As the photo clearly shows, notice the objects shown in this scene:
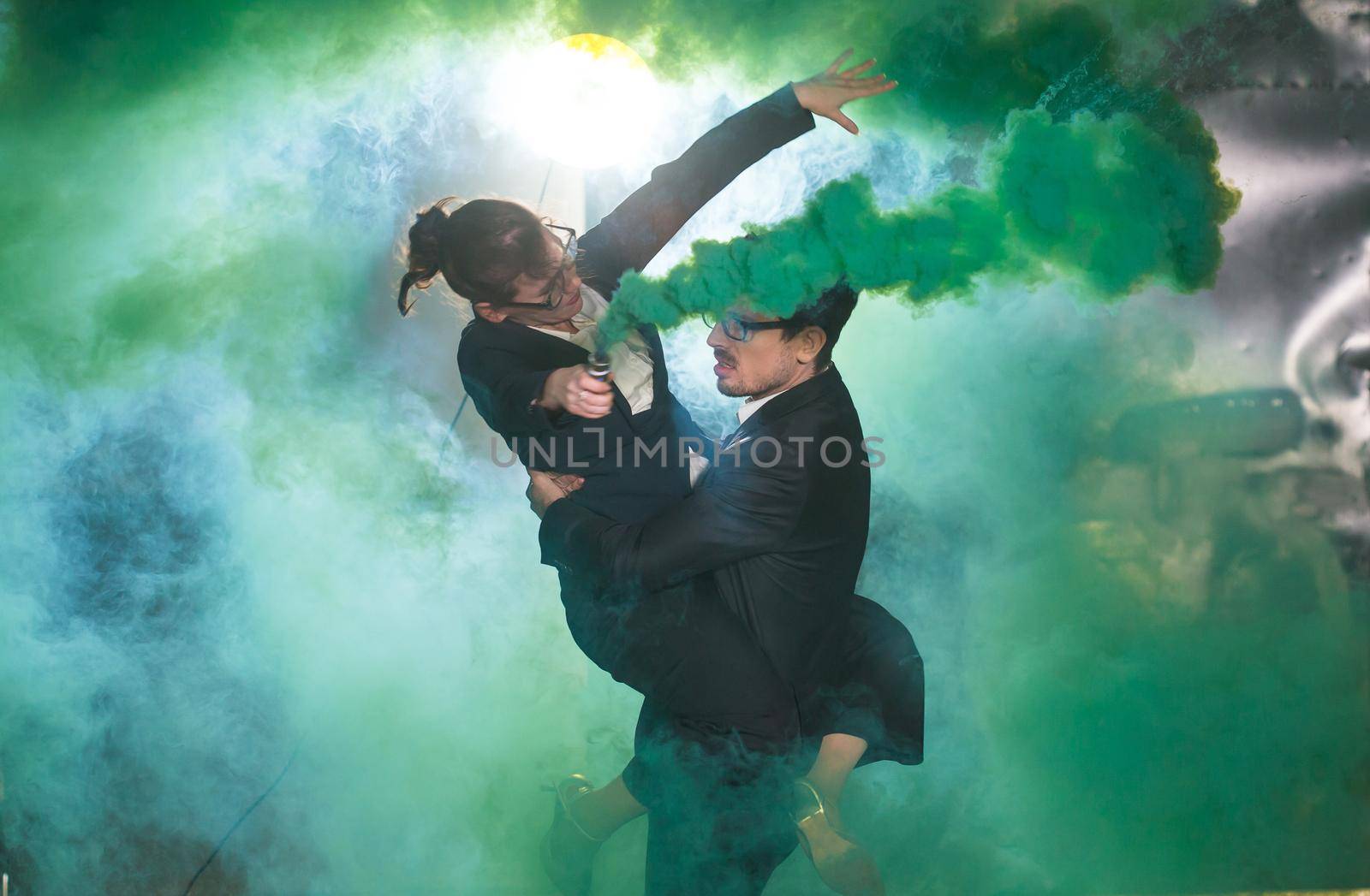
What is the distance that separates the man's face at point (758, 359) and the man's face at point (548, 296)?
39 centimetres

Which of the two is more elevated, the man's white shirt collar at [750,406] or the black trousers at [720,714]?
the man's white shirt collar at [750,406]

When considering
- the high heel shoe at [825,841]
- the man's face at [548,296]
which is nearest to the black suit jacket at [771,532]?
the high heel shoe at [825,841]

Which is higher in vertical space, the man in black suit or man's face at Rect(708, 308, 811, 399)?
man's face at Rect(708, 308, 811, 399)

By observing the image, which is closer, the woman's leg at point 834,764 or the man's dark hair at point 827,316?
the man's dark hair at point 827,316

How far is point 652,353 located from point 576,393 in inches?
13.2

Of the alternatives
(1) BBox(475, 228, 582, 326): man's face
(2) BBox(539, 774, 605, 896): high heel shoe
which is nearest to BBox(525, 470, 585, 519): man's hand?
(1) BBox(475, 228, 582, 326): man's face

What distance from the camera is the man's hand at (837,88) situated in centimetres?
237

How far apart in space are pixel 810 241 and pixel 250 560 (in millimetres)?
1743

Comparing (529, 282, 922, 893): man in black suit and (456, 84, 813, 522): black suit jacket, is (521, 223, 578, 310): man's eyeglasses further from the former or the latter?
(529, 282, 922, 893): man in black suit

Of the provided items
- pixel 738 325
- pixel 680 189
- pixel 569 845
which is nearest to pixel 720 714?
pixel 569 845

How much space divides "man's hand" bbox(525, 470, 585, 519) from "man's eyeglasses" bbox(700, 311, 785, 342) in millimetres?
541

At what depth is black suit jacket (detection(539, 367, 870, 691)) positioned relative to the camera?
2217mm

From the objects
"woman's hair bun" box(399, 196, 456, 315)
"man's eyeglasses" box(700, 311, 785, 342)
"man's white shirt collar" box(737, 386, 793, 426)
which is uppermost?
"woman's hair bun" box(399, 196, 456, 315)

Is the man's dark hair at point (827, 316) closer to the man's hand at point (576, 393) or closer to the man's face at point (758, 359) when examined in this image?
the man's face at point (758, 359)
